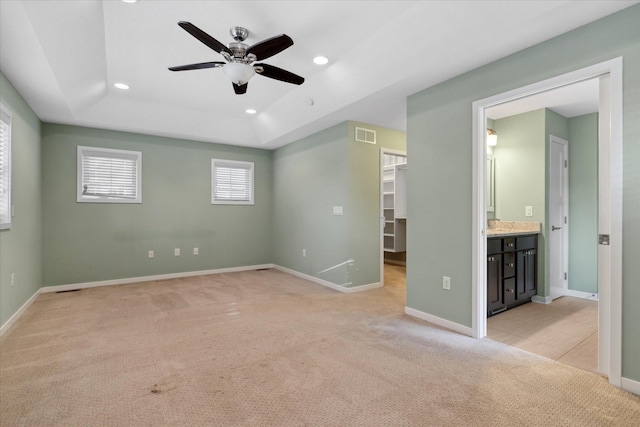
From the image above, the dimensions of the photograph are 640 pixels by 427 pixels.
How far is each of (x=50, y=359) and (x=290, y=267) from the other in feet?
12.5

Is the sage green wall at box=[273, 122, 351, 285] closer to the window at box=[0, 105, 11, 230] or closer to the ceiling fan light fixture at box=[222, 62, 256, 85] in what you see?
the ceiling fan light fixture at box=[222, 62, 256, 85]

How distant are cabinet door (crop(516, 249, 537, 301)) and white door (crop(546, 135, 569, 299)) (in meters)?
0.31

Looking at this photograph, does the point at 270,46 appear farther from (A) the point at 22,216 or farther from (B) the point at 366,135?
(A) the point at 22,216

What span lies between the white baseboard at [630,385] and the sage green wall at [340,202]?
2.94 m

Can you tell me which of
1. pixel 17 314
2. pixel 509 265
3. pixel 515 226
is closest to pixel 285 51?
pixel 509 265

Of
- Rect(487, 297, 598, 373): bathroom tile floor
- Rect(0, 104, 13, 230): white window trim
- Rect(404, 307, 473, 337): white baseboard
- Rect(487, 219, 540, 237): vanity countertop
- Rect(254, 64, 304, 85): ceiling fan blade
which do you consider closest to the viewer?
Rect(487, 297, 598, 373): bathroom tile floor

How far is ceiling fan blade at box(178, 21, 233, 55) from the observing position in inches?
85.9

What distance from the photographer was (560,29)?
226cm

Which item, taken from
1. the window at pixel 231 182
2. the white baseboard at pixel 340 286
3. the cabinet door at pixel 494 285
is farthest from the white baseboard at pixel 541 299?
the window at pixel 231 182

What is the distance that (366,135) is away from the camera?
15.4 ft

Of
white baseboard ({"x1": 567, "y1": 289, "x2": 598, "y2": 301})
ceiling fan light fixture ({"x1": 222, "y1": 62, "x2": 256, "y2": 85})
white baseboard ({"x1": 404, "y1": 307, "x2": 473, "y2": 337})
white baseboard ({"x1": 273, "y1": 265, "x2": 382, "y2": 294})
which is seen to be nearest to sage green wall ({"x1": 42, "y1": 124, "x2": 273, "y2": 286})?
white baseboard ({"x1": 273, "y1": 265, "x2": 382, "y2": 294})

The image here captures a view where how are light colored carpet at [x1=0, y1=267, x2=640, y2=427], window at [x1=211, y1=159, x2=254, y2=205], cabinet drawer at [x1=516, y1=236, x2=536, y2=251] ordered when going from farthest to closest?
window at [x1=211, y1=159, x2=254, y2=205], cabinet drawer at [x1=516, y1=236, x2=536, y2=251], light colored carpet at [x1=0, y1=267, x2=640, y2=427]

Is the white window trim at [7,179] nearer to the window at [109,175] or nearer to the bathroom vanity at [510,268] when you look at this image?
the window at [109,175]

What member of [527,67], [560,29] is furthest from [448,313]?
[560,29]
